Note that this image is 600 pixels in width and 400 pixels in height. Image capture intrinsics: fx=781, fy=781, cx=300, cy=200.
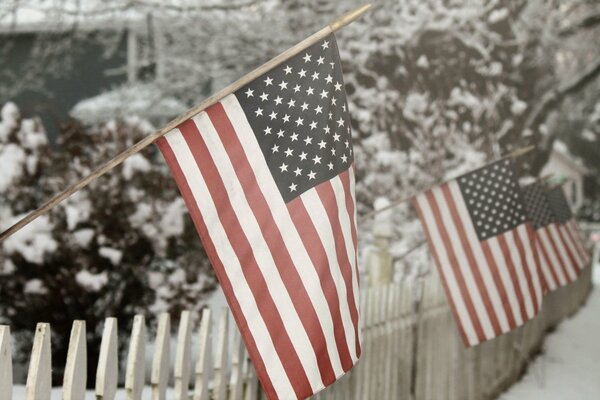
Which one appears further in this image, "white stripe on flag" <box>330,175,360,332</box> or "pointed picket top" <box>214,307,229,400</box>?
"pointed picket top" <box>214,307,229,400</box>

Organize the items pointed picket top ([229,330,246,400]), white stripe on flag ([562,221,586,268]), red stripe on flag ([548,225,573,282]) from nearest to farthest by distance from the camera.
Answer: pointed picket top ([229,330,246,400]) < red stripe on flag ([548,225,573,282]) < white stripe on flag ([562,221,586,268])

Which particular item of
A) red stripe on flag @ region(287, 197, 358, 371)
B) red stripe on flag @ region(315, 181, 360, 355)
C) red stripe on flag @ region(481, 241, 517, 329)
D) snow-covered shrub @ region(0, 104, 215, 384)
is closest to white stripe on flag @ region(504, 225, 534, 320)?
red stripe on flag @ region(481, 241, 517, 329)

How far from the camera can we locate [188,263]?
9.09 metres

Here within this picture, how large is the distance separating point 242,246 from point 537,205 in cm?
504

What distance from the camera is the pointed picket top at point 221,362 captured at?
3.38 metres

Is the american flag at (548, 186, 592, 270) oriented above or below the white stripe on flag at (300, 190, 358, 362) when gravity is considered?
below

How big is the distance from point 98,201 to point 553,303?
6.69 metres

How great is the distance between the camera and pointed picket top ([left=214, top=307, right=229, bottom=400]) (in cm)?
338

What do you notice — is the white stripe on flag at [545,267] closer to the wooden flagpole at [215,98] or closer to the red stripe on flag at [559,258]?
the red stripe on flag at [559,258]

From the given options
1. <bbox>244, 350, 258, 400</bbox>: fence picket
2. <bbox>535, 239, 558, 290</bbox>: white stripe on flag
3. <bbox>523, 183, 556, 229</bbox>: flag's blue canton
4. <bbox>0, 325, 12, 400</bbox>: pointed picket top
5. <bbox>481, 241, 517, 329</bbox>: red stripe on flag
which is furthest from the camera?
<bbox>535, 239, 558, 290</bbox>: white stripe on flag

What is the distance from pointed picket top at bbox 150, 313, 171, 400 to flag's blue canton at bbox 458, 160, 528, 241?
3025 millimetres

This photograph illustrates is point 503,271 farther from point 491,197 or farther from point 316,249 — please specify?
point 316,249

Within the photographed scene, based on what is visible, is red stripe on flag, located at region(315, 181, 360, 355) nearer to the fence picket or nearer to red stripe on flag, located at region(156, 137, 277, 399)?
red stripe on flag, located at region(156, 137, 277, 399)

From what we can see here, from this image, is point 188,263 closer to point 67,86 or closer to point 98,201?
point 98,201
